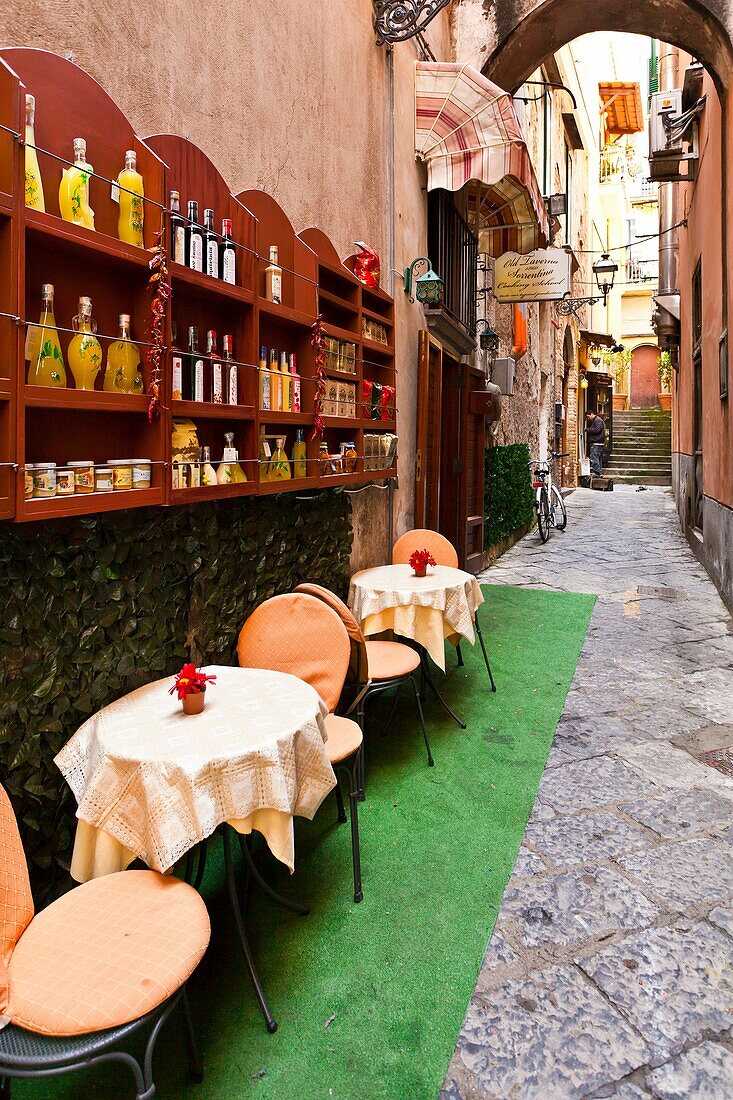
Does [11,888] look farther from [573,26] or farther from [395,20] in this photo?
[573,26]

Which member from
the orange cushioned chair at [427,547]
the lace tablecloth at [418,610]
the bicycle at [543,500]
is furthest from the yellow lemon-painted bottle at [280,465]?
the bicycle at [543,500]

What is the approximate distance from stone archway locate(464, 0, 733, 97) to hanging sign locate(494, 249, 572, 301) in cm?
171

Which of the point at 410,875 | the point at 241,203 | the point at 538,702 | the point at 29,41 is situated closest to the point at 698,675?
the point at 538,702

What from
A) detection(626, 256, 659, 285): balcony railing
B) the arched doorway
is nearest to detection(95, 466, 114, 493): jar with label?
detection(626, 256, 659, 285): balcony railing

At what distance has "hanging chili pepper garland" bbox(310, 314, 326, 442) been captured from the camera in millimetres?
3283

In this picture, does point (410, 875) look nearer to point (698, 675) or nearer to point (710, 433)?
point (698, 675)

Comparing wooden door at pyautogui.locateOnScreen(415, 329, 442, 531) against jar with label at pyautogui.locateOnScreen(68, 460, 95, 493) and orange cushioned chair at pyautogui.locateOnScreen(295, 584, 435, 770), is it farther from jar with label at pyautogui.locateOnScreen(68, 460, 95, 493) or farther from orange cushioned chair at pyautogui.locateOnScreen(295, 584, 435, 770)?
jar with label at pyautogui.locateOnScreen(68, 460, 95, 493)

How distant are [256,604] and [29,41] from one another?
83.6 inches

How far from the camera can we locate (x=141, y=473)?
216 cm

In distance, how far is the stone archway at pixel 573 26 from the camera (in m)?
5.92

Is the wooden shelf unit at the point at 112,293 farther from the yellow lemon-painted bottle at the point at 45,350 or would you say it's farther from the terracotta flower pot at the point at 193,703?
the terracotta flower pot at the point at 193,703

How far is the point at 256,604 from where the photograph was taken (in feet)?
10.3

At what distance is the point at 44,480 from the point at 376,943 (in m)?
1.68

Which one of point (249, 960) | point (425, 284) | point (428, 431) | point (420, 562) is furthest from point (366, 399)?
point (249, 960)
